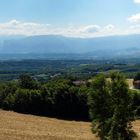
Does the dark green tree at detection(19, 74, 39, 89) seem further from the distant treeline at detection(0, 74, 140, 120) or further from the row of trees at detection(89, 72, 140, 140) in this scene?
the row of trees at detection(89, 72, 140, 140)

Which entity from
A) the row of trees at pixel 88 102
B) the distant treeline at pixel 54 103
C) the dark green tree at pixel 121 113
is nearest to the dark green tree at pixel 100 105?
the row of trees at pixel 88 102

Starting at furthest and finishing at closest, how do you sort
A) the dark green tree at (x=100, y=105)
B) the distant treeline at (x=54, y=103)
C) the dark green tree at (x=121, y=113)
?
the distant treeline at (x=54, y=103) → the dark green tree at (x=100, y=105) → the dark green tree at (x=121, y=113)

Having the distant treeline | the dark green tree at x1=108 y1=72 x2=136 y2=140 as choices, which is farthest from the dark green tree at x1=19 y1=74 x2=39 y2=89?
the dark green tree at x1=108 y1=72 x2=136 y2=140

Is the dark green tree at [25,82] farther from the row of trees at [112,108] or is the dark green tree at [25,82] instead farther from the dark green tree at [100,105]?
the row of trees at [112,108]

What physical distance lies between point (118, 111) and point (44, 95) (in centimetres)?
3859

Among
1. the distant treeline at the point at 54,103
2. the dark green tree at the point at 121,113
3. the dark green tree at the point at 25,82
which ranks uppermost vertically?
the dark green tree at the point at 121,113

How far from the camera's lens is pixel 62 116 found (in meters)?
66.4

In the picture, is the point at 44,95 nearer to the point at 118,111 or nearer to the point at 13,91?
the point at 13,91

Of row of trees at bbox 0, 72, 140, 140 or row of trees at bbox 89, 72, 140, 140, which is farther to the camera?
row of trees at bbox 0, 72, 140, 140

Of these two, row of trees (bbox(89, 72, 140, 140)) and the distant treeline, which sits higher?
row of trees (bbox(89, 72, 140, 140))

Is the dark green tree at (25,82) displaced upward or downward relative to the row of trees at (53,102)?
upward

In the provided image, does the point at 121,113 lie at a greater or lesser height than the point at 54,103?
greater

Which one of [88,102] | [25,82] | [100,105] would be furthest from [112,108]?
[25,82]

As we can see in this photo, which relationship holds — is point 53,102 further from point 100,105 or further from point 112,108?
point 112,108
